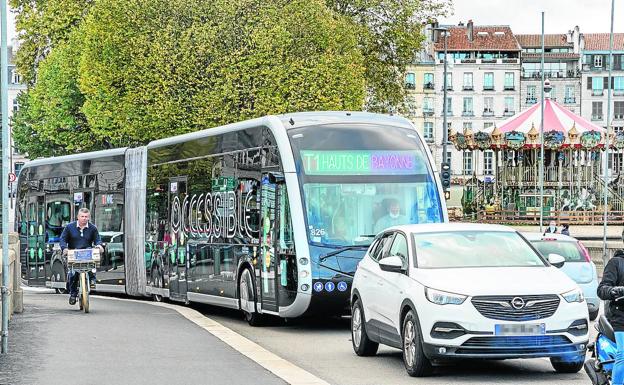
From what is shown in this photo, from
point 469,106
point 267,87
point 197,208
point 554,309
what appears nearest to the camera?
point 554,309

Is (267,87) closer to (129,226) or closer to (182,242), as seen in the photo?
(129,226)

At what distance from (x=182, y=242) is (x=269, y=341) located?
24.6ft

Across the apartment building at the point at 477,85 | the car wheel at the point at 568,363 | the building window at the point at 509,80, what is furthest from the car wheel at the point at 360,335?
the building window at the point at 509,80

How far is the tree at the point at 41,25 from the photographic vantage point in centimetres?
6838

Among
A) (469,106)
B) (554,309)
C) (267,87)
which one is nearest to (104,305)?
(554,309)

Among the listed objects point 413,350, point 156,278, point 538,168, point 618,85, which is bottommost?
point 156,278

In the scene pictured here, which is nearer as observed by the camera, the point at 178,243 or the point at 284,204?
the point at 284,204


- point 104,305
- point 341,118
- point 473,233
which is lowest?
point 104,305

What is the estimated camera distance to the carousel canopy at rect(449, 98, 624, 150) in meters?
66.4

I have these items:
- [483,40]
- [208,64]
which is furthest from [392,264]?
[483,40]

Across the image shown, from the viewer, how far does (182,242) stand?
25922mm

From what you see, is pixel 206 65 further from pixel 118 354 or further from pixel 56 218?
pixel 118 354

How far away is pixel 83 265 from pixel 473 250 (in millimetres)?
9236

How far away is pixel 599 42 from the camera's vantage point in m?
145
